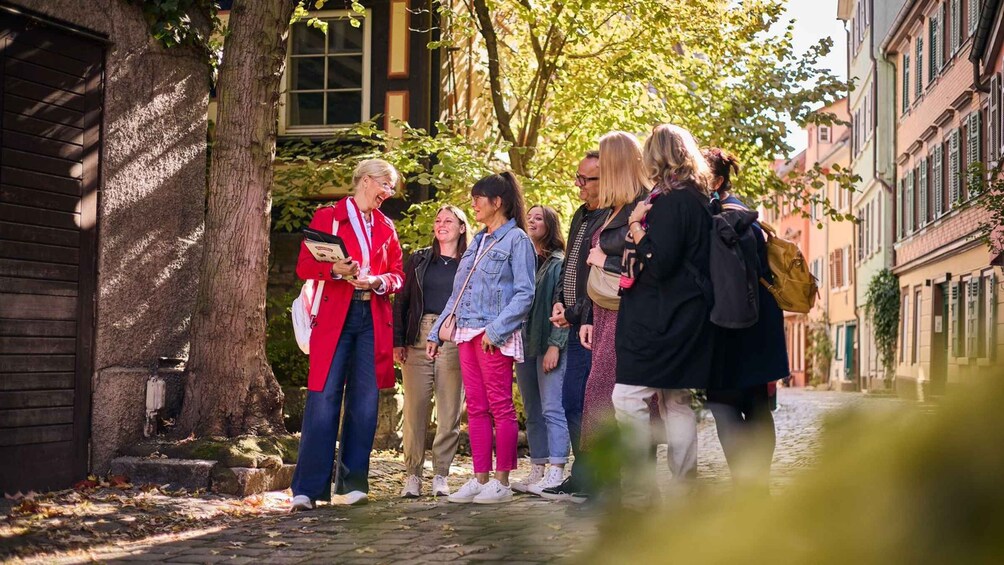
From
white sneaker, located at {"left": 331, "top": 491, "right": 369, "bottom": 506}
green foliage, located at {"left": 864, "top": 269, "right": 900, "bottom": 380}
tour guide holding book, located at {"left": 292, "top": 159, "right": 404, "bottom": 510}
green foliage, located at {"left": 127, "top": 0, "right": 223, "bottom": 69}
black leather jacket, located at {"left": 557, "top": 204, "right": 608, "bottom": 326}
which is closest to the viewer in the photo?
black leather jacket, located at {"left": 557, "top": 204, "right": 608, "bottom": 326}

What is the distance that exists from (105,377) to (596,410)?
3.49 m

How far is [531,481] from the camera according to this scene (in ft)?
27.2

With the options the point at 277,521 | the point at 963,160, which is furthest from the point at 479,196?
the point at 963,160

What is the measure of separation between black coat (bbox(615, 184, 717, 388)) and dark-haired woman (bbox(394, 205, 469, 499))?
2526 mm

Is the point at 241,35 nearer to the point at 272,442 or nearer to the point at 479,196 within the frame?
the point at 479,196

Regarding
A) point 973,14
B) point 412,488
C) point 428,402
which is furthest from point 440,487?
point 973,14

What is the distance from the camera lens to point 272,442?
8203 mm

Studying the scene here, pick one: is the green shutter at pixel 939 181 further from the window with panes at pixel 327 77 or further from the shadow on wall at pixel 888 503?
the shadow on wall at pixel 888 503

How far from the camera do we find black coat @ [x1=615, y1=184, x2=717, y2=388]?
5.75m

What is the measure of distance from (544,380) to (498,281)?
989mm

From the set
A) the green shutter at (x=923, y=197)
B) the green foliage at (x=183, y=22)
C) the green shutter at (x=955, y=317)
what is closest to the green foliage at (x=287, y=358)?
the green foliage at (x=183, y=22)

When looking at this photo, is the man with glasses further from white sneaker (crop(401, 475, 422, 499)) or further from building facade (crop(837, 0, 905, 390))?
building facade (crop(837, 0, 905, 390))

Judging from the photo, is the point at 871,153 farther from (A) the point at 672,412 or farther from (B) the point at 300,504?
(A) the point at 672,412

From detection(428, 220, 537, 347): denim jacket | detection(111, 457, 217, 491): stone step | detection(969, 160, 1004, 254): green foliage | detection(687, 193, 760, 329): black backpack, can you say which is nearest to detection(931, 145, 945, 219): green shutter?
detection(969, 160, 1004, 254): green foliage
